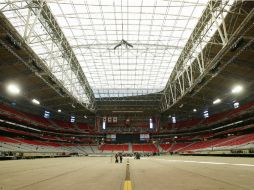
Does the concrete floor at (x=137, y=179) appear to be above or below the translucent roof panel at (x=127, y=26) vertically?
below

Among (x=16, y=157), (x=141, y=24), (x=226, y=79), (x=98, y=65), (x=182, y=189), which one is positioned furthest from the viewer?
(x=98, y=65)

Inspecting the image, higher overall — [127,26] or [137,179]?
[127,26]

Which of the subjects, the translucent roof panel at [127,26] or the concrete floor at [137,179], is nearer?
the concrete floor at [137,179]

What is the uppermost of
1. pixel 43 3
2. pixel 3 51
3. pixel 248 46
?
pixel 43 3

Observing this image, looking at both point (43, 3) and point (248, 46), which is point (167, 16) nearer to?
point (248, 46)

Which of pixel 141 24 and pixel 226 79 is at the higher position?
pixel 141 24

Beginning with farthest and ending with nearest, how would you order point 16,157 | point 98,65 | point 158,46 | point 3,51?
point 98,65 → point 158,46 → point 16,157 → point 3,51

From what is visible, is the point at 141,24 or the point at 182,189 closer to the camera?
the point at 182,189

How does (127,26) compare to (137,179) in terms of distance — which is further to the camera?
(127,26)

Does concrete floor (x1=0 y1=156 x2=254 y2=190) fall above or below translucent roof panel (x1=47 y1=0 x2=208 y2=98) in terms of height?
below

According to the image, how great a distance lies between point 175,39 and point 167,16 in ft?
19.4

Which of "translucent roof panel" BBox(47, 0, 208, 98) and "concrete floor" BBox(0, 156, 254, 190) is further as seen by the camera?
"translucent roof panel" BBox(47, 0, 208, 98)

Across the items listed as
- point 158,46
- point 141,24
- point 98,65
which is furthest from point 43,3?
point 98,65

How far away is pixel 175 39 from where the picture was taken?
35.4 meters
